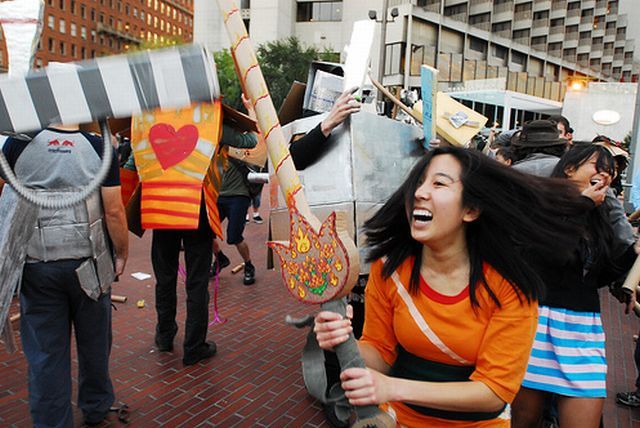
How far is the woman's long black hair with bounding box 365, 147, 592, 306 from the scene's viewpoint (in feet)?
5.08

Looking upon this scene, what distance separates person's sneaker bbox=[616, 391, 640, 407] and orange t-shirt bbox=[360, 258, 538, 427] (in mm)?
2572

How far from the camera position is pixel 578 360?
7.53ft

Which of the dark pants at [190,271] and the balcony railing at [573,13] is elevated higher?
the balcony railing at [573,13]

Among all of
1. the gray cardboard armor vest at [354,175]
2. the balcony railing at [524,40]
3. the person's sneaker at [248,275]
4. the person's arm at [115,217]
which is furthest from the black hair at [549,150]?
the balcony railing at [524,40]

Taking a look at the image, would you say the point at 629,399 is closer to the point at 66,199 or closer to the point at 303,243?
the point at 303,243

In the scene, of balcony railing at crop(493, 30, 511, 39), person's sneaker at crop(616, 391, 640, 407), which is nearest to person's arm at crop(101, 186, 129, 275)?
person's sneaker at crop(616, 391, 640, 407)

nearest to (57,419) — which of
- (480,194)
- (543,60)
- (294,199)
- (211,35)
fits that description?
(294,199)

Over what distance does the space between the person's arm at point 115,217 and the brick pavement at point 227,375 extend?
1.05 m

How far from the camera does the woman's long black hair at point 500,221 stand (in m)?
1.55

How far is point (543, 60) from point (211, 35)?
3725 cm

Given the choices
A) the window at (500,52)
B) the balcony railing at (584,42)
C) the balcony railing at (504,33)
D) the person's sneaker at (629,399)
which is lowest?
the person's sneaker at (629,399)

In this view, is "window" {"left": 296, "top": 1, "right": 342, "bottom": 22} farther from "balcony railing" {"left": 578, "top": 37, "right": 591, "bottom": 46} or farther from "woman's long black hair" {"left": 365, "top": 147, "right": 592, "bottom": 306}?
"woman's long black hair" {"left": 365, "top": 147, "right": 592, "bottom": 306}

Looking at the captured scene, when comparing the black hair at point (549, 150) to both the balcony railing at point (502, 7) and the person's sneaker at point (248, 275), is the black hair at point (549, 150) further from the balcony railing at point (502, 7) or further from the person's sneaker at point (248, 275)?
the balcony railing at point (502, 7)

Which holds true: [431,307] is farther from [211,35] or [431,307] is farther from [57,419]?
[211,35]
